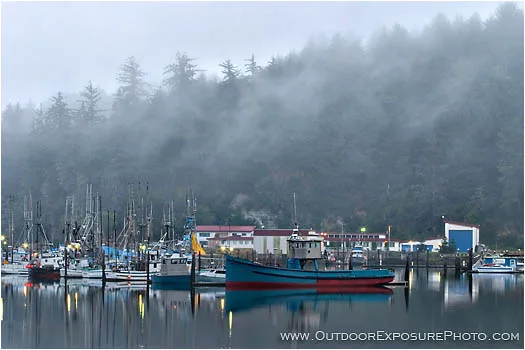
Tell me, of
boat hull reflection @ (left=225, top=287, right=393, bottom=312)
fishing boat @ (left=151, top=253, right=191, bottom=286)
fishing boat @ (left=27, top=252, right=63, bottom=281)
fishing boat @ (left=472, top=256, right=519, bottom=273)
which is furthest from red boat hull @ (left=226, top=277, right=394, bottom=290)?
fishing boat @ (left=472, top=256, right=519, bottom=273)

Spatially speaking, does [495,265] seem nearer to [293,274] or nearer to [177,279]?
[293,274]

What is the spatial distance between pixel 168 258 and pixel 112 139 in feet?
317

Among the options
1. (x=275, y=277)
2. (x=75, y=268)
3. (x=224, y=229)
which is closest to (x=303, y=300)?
(x=275, y=277)

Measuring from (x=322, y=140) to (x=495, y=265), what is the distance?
62307 mm

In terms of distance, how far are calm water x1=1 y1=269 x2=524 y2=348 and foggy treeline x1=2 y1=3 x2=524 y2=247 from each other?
197 feet

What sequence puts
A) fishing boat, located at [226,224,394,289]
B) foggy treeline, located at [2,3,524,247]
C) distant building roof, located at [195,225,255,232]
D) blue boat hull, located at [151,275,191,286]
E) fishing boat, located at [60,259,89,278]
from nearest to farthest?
fishing boat, located at [226,224,394,289], blue boat hull, located at [151,275,191,286], fishing boat, located at [60,259,89,278], distant building roof, located at [195,225,255,232], foggy treeline, located at [2,3,524,247]

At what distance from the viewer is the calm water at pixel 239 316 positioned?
4088 centimetres

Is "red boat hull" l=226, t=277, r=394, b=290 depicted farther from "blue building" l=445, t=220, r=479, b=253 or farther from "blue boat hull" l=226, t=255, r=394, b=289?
"blue building" l=445, t=220, r=479, b=253

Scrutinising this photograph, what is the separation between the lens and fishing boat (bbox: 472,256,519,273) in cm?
9244

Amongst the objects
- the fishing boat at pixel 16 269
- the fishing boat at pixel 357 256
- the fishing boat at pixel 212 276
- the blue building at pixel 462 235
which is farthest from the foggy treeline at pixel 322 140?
the fishing boat at pixel 212 276

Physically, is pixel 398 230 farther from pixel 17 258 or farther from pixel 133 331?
pixel 133 331

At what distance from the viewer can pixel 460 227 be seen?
110938 mm

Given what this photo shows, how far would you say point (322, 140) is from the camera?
15250 centimetres

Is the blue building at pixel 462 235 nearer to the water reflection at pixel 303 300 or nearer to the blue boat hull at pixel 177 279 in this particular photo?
the water reflection at pixel 303 300
